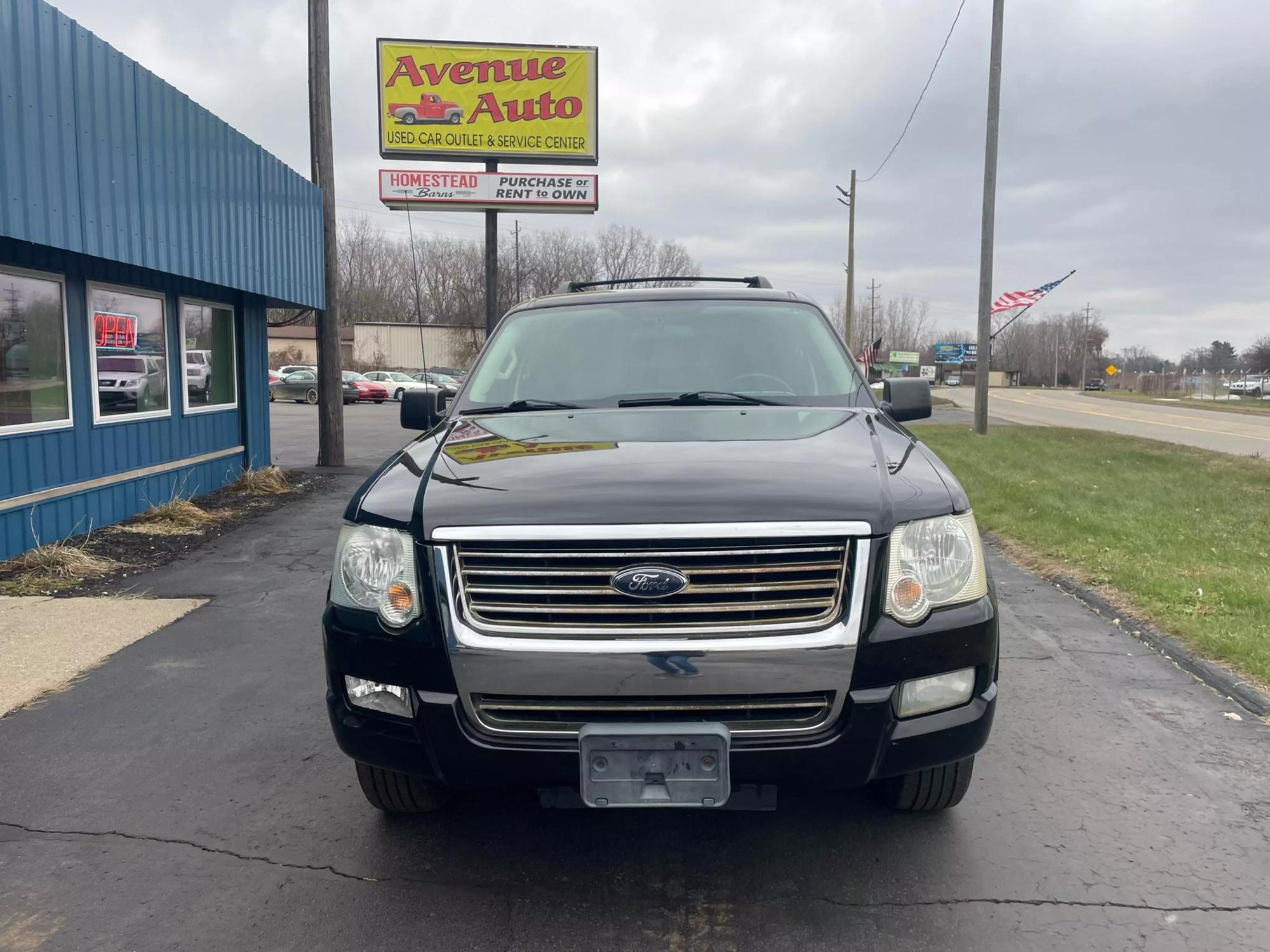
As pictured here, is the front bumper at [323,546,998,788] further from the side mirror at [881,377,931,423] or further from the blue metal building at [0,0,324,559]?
the blue metal building at [0,0,324,559]

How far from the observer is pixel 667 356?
414cm

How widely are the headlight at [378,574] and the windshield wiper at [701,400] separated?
1342mm

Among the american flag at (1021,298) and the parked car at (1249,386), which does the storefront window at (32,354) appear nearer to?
the american flag at (1021,298)

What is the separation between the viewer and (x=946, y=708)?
2609 mm

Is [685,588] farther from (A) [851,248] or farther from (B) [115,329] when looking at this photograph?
(A) [851,248]

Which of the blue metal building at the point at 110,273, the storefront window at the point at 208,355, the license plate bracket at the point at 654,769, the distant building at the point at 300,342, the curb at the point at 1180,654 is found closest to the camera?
the license plate bracket at the point at 654,769

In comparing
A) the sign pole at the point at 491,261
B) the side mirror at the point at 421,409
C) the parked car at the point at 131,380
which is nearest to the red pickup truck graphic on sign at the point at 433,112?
the sign pole at the point at 491,261

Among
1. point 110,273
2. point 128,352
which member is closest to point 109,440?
point 128,352

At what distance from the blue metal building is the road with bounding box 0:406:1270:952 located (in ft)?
13.5

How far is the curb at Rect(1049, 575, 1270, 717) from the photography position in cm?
430

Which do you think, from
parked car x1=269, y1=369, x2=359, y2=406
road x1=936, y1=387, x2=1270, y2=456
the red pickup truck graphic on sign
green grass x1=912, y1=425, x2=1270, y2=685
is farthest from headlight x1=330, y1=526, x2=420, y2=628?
parked car x1=269, y1=369, x2=359, y2=406

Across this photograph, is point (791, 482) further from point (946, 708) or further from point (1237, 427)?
point (1237, 427)

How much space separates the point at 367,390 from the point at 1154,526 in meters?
32.5

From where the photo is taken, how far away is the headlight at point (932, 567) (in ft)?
8.32
